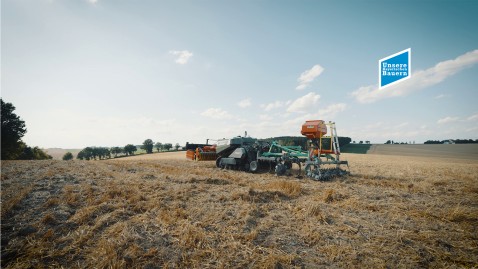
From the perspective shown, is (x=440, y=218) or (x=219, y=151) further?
(x=219, y=151)

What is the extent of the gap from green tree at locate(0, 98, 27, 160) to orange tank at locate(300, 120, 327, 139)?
163 ft

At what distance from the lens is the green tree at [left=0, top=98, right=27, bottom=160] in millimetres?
Answer: 35750

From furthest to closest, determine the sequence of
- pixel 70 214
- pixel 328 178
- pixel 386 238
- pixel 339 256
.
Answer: pixel 328 178 < pixel 70 214 < pixel 386 238 < pixel 339 256

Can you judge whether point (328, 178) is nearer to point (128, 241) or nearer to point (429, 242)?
point (429, 242)

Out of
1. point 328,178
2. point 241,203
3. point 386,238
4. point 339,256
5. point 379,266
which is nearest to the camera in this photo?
point 379,266

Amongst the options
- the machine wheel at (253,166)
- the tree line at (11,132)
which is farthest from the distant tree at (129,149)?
the machine wheel at (253,166)

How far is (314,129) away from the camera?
10945 mm

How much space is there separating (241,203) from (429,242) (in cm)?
400

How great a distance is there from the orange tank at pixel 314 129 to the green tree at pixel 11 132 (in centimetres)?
4980

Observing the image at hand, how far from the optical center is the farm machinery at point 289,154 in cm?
1069

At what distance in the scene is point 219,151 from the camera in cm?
1553

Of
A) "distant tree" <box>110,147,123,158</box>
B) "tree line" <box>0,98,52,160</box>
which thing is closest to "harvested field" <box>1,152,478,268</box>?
"tree line" <box>0,98,52,160</box>

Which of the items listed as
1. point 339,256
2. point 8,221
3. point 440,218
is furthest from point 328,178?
point 8,221

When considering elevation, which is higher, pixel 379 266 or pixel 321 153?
pixel 321 153
